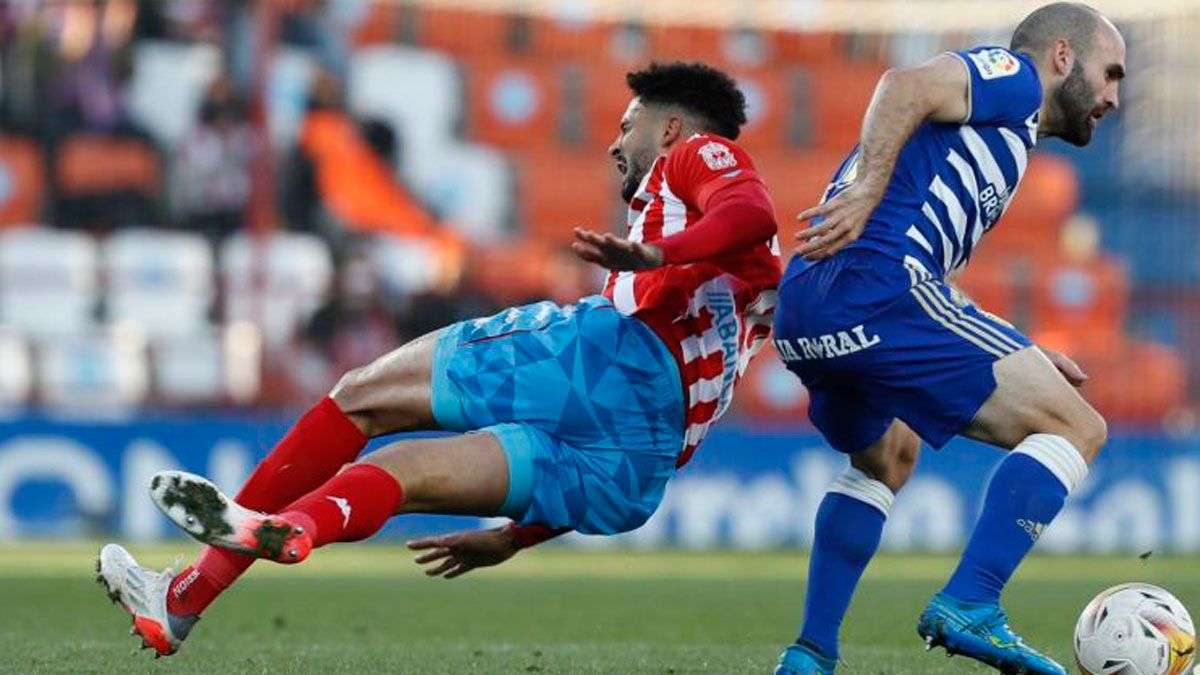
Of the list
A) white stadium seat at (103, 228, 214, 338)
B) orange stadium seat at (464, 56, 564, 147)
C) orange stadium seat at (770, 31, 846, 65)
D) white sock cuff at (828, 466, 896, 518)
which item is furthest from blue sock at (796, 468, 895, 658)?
orange stadium seat at (770, 31, 846, 65)

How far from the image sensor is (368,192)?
65.0 ft

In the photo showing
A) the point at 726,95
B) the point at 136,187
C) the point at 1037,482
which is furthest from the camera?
the point at 136,187

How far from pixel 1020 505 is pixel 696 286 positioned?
104cm

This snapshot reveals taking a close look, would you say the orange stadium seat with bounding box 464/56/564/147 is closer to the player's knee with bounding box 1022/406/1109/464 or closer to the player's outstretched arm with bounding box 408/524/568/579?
the player's outstretched arm with bounding box 408/524/568/579

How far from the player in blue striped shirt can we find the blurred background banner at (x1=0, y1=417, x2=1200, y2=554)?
10272mm

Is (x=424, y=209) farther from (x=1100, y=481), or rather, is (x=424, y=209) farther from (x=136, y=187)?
(x=1100, y=481)

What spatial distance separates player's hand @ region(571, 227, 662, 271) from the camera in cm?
497

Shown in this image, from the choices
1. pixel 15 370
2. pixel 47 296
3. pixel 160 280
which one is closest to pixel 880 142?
pixel 15 370

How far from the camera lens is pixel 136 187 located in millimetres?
19375

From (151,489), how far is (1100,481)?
12561mm

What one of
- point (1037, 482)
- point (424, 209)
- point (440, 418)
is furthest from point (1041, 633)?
point (424, 209)

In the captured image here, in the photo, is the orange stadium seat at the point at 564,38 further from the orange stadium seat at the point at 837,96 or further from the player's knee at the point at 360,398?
the player's knee at the point at 360,398

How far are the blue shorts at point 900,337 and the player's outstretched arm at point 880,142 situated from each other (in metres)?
0.13

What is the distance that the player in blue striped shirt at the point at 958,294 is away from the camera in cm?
535
